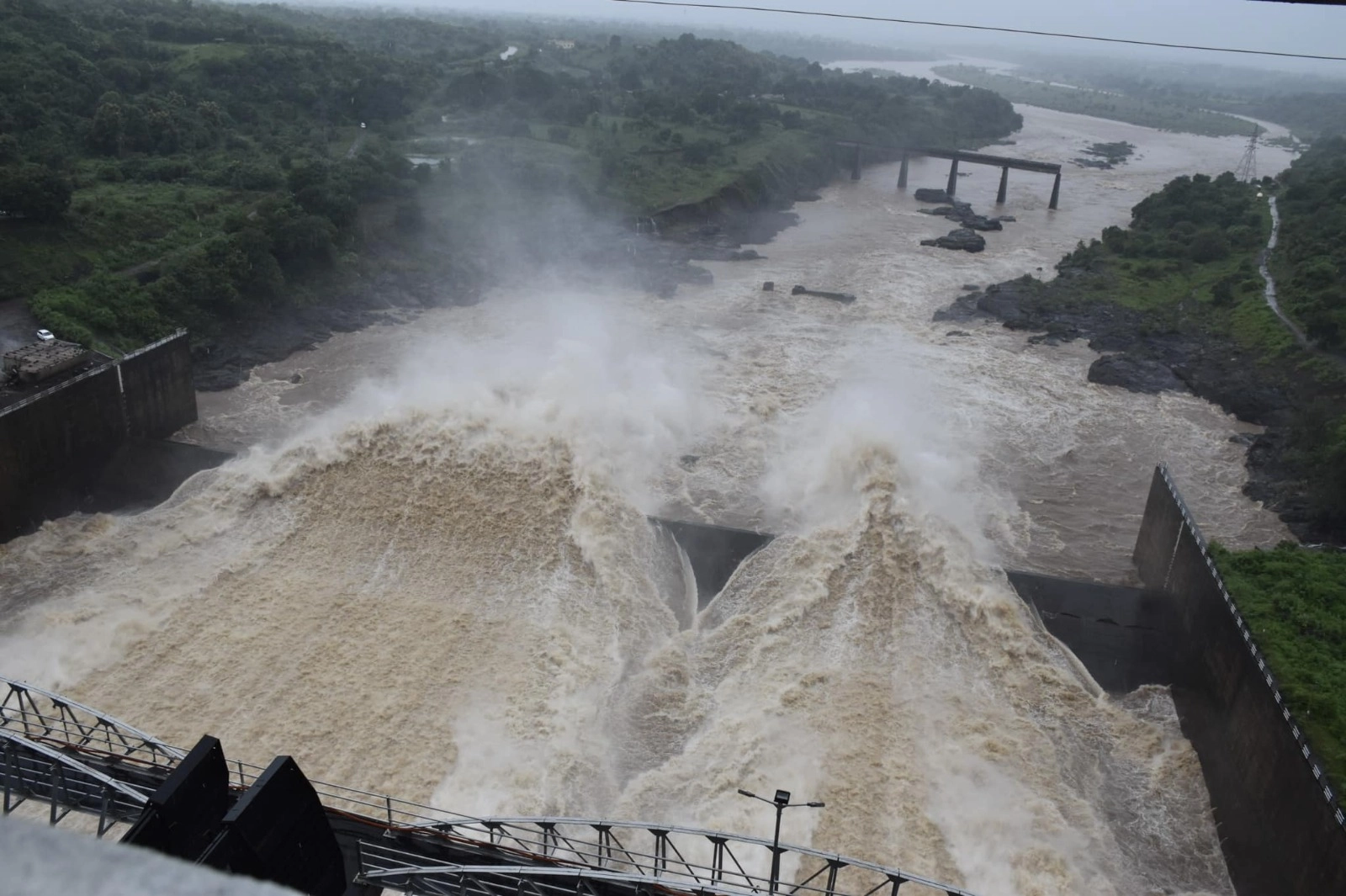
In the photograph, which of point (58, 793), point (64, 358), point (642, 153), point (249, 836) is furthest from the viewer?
point (642, 153)

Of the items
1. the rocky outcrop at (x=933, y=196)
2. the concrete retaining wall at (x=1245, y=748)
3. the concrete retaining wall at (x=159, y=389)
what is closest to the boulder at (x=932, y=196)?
the rocky outcrop at (x=933, y=196)

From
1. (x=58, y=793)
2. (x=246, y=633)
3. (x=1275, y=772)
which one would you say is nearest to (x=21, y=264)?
(x=246, y=633)

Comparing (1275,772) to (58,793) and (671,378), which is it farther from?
(671,378)

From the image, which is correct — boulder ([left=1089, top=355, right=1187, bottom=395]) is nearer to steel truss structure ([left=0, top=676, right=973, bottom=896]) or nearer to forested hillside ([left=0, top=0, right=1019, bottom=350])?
steel truss structure ([left=0, top=676, right=973, bottom=896])

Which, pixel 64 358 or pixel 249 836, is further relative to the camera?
pixel 64 358

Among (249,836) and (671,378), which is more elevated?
(249,836)

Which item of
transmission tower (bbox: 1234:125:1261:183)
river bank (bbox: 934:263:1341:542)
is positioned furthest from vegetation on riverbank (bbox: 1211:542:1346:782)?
transmission tower (bbox: 1234:125:1261:183)

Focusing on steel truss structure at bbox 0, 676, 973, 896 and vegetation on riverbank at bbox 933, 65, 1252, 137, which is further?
vegetation on riverbank at bbox 933, 65, 1252, 137
